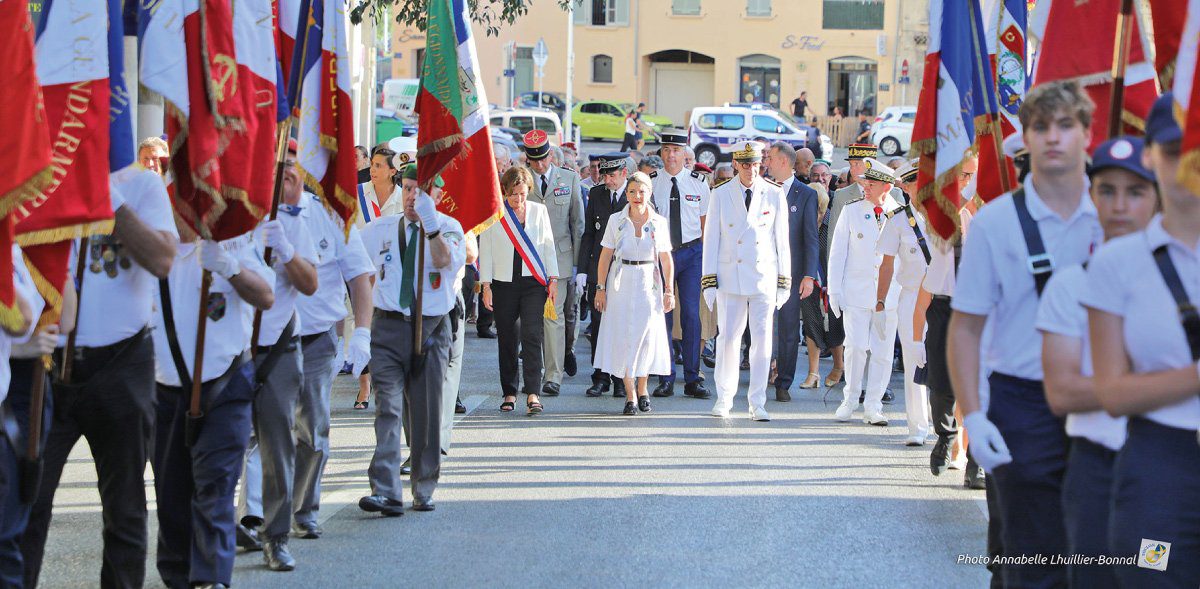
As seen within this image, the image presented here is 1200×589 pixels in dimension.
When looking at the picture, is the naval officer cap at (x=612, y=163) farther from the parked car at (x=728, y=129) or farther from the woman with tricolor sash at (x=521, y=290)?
the parked car at (x=728, y=129)

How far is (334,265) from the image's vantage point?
27.1 feet

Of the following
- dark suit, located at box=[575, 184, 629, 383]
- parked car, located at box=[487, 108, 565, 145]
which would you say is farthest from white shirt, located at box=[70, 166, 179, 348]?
parked car, located at box=[487, 108, 565, 145]

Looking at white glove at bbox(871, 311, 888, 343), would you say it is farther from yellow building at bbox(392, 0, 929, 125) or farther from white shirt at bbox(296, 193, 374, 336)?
yellow building at bbox(392, 0, 929, 125)

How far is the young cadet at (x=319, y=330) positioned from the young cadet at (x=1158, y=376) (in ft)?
15.0

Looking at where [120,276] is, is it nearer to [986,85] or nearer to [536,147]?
[986,85]

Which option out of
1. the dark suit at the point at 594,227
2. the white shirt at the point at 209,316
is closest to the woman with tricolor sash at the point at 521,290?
the dark suit at the point at 594,227

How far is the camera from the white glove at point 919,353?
10672 mm

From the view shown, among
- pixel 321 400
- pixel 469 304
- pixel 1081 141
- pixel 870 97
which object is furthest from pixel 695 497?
pixel 870 97

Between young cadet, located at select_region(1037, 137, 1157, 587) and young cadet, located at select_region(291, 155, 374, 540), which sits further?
young cadet, located at select_region(291, 155, 374, 540)

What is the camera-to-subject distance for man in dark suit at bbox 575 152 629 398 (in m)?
14.4

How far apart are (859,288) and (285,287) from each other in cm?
670

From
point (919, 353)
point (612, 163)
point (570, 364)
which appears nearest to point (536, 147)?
point (612, 163)

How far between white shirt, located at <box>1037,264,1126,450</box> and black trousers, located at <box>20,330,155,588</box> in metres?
3.38

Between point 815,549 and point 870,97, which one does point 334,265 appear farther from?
point 870,97
